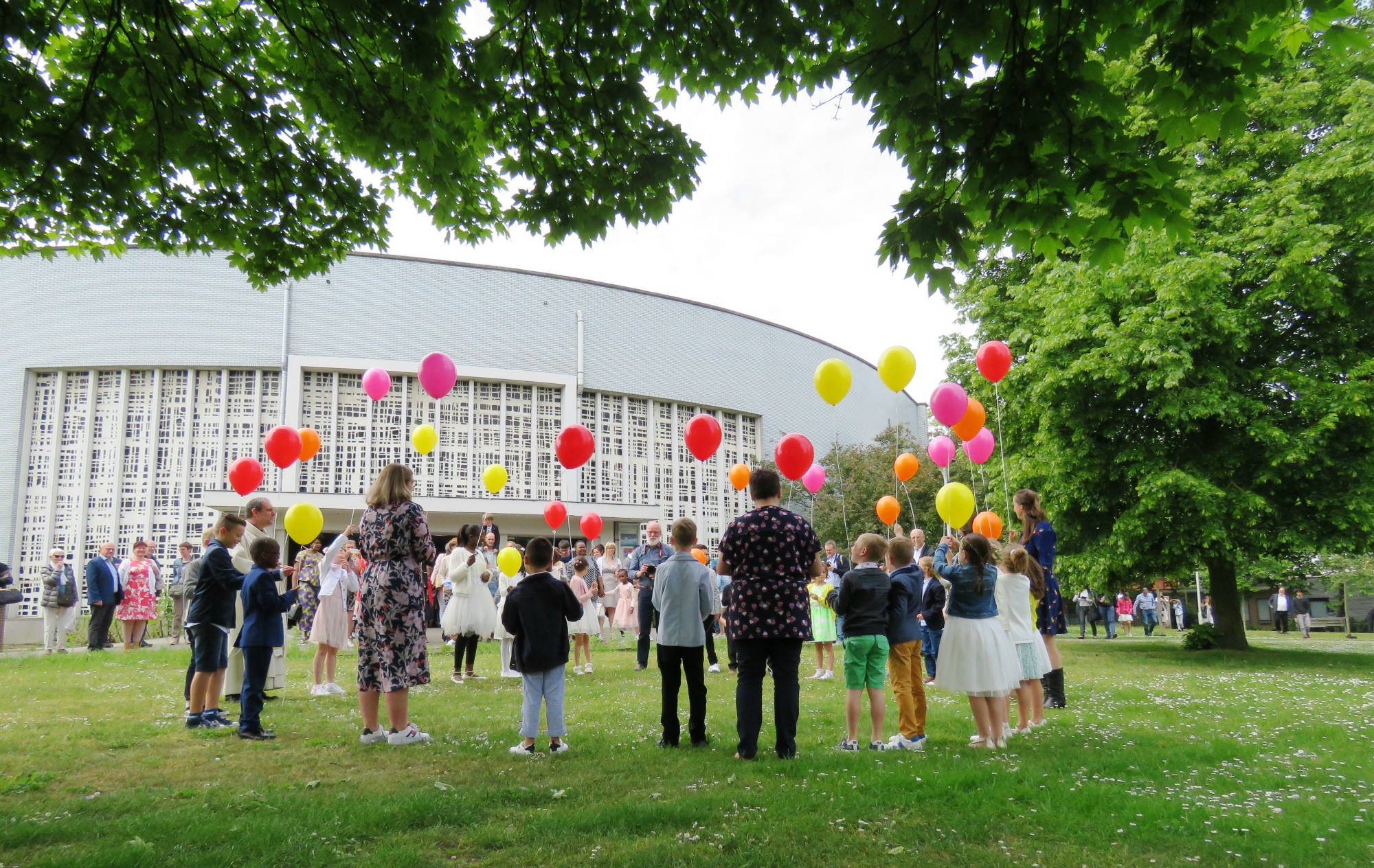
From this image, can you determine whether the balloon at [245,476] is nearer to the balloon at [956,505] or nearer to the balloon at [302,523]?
the balloon at [302,523]

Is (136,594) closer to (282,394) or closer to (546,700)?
(282,394)

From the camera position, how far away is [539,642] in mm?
6195

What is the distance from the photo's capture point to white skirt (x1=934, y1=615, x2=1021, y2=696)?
6281mm

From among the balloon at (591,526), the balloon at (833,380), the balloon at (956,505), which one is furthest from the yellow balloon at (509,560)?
the balloon at (956,505)

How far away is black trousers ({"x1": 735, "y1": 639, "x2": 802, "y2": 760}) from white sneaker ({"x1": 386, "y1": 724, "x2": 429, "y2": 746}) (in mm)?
2520

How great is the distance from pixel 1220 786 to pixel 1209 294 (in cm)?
1172

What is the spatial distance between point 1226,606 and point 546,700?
16.9 m

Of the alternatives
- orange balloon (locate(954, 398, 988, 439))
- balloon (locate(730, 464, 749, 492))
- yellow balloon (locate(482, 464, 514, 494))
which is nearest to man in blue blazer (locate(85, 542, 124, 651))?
yellow balloon (locate(482, 464, 514, 494))

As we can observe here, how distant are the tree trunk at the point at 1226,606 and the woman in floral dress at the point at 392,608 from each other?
15976mm

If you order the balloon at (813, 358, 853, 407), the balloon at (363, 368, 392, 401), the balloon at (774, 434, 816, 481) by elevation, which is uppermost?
the balloon at (363, 368, 392, 401)

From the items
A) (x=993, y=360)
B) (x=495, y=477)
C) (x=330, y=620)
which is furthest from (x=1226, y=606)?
Answer: (x=330, y=620)

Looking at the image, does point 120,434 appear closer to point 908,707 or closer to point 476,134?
point 476,134

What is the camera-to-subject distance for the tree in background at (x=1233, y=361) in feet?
46.2

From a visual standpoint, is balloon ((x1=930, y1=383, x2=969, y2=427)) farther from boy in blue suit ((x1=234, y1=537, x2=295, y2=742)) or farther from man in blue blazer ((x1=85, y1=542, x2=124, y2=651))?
man in blue blazer ((x1=85, y1=542, x2=124, y2=651))
